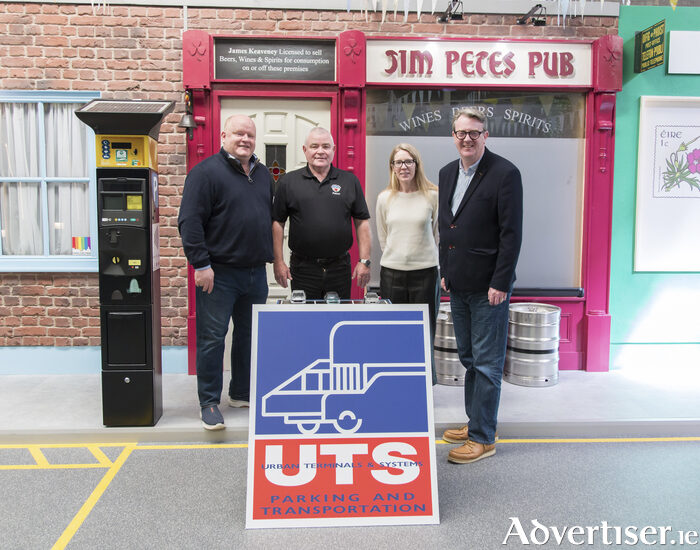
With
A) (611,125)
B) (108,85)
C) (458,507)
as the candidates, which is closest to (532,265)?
(611,125)

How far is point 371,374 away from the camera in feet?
10.2

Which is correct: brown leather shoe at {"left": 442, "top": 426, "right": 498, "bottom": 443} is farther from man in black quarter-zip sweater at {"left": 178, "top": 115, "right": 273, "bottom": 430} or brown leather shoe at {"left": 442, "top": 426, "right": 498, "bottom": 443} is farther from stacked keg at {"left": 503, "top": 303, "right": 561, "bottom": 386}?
man in black quarter-zip sweater at {"left": 178, "top": 115, "right": 273, "bottom": 430}

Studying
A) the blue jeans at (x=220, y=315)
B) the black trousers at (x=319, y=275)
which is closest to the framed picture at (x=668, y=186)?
the black trousers at (x=319, y=275)

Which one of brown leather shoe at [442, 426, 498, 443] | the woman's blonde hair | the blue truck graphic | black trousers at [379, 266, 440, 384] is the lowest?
brown leather shoe at [442, 426, 498, 443]

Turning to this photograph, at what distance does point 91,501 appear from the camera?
10.8ft

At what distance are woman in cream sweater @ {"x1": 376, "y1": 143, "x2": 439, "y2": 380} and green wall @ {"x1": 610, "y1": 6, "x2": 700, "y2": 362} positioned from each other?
7.56 ft

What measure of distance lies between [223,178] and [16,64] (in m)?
2.96

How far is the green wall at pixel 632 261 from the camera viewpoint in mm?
5688

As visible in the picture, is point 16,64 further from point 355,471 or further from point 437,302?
point 355,471

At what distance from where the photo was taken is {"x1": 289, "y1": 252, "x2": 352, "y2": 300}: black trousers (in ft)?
14.5

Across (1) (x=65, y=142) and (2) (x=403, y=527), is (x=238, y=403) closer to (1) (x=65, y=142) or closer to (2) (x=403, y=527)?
(2) (x=403, y=527)

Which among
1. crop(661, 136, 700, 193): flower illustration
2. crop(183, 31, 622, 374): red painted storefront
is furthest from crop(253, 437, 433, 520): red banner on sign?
crop(661, 136, 700, 193): flower illustration

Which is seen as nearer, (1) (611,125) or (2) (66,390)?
(2) (66,390)

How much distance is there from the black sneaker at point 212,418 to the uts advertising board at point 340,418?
120cm
